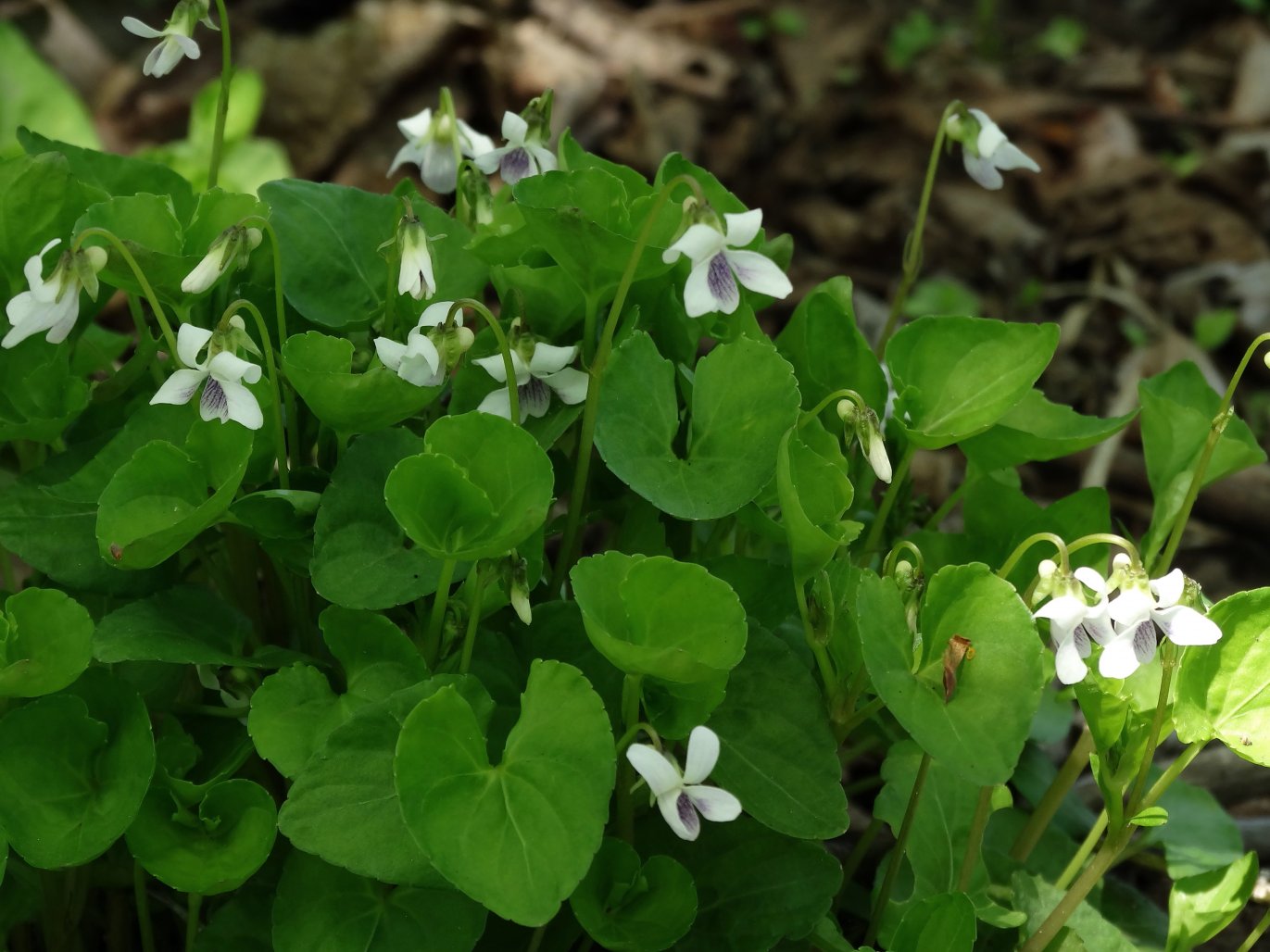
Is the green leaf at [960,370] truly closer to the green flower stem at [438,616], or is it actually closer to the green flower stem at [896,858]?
the green flower stem at [896,858]

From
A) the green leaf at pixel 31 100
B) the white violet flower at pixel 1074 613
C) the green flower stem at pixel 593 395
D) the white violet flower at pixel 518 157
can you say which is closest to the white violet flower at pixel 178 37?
the white violet flower at pixel 518 157

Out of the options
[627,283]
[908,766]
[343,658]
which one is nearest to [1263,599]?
[908,766]

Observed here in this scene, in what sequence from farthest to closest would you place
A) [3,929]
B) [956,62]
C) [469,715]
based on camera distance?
[956,62] → [3,929] → [469,715]

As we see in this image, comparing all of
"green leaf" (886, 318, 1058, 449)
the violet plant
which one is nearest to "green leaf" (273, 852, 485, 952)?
the violet plant

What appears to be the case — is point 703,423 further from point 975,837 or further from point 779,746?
point 975,837

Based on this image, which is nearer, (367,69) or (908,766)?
(908,766)

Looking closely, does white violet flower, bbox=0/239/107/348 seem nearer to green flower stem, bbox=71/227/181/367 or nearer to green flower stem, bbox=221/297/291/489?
green flower stem, bbox=71/227/181/367

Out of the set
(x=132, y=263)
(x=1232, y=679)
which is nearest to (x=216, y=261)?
(x=132, y=263)

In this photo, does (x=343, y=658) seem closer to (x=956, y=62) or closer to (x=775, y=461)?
(x=775, y=461)
